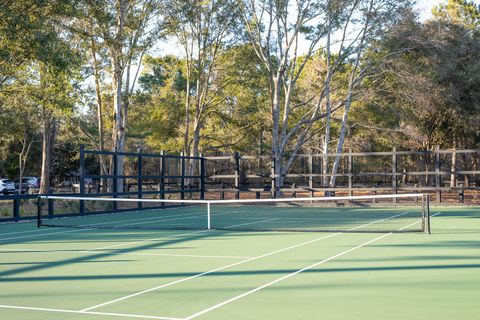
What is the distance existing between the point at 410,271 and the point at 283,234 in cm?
558

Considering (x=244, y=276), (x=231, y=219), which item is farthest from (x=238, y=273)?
(x=231, y=219)

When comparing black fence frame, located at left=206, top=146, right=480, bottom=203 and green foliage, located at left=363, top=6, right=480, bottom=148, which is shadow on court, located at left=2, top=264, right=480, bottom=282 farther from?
green foliage, located at left=363, top=6, right=480, bottom=148

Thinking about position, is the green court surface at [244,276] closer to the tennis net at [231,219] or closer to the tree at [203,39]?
the tennis net at [231,219]

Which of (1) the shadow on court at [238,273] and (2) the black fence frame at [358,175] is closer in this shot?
(1) the shadow on court at [238,273]

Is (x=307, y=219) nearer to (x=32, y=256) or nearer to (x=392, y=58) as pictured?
(x=32, y=256)

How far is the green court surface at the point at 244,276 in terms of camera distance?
6.38m

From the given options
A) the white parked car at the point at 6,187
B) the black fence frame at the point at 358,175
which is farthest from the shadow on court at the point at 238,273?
the white parked car at the point at 6,187

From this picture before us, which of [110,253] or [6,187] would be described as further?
[6,187]

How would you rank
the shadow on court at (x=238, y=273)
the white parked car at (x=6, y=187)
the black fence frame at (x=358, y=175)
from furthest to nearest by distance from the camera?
the white parked car at (x=6, y=187)
the black fence frame at (x=358, y=175)
the shadow on court at (x=238, y=273)

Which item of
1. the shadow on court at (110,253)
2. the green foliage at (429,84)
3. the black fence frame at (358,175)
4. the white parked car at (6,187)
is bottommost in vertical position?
the shadow on court at (110,253)

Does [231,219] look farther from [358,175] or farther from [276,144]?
[276,144]

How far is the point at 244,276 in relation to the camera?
848cm

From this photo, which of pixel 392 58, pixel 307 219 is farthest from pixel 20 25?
pixel 392 58

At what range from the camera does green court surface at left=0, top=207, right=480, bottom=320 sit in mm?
6379
